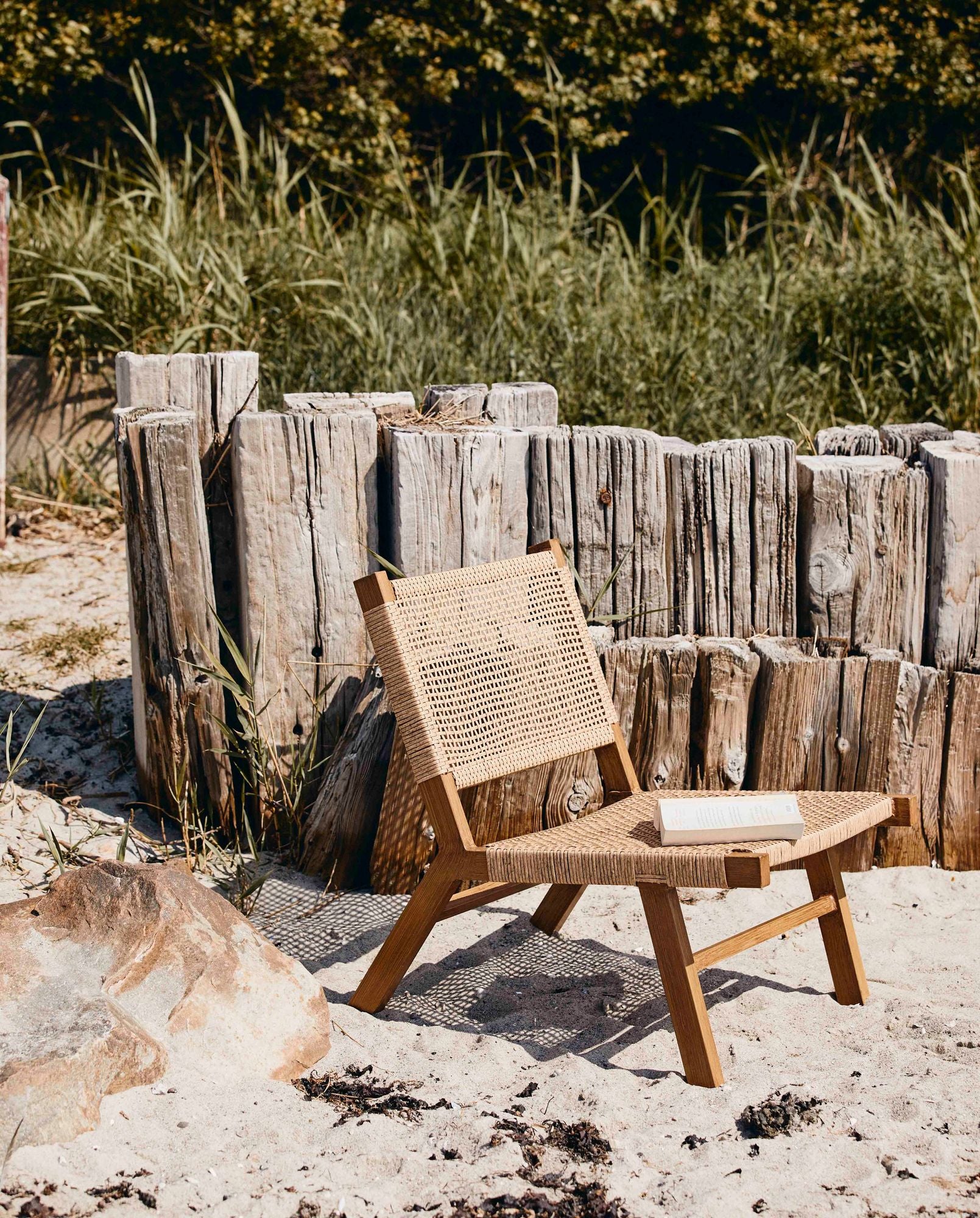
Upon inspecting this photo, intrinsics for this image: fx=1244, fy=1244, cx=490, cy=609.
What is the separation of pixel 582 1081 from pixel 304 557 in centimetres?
152

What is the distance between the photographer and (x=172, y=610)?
3.26 m

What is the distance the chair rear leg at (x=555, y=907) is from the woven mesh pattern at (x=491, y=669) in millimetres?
378

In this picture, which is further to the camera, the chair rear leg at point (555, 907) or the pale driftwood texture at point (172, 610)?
the pale driftwood texture at point (172, 610)

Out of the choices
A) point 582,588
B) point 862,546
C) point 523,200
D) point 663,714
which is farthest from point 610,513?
point 523,200

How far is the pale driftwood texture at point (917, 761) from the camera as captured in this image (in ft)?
11.0

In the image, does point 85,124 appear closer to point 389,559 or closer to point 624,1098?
point 389,559

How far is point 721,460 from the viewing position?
332cm

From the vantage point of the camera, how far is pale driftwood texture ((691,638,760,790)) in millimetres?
3242

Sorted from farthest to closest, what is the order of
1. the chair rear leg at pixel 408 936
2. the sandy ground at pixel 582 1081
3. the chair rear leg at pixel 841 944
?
the chair rear leg at pixel 841 944
the chair rear leg at pixel 408 936
the sandy ground at pixel 582 1081

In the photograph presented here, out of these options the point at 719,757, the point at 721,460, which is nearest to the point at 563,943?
the point at 719,757

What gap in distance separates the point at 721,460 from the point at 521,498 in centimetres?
54

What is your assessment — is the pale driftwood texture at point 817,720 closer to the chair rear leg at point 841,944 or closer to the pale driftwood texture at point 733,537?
the pale driftwood texture at point 733,537

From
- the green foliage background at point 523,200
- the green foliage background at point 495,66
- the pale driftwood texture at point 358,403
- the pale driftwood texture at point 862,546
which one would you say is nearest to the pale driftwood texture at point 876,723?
the pale driftwood texture at point 862,546

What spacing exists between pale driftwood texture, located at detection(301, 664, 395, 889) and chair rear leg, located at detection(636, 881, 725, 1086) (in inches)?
40.2
